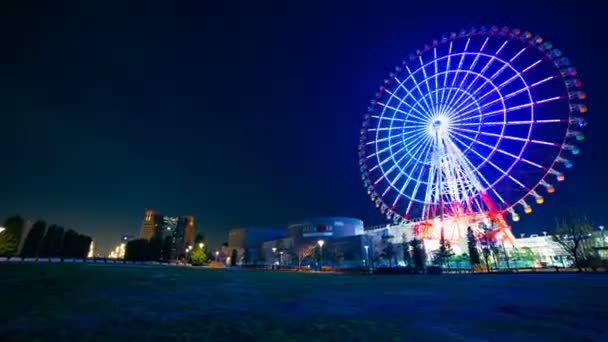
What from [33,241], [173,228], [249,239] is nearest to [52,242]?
[33,241]

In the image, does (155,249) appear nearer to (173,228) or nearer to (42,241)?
(42,241)

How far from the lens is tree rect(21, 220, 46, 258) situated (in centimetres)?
5453

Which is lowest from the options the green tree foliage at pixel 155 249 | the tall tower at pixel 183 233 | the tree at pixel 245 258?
the tree at pixel 245 258

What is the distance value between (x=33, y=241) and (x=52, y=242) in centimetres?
414

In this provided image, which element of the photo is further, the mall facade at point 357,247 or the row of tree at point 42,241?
the mall facade at point 357,247

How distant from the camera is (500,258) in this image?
5388 centimetres

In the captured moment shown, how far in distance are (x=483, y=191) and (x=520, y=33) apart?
844 inches

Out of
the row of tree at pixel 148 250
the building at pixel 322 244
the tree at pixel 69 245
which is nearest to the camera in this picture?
the tree at pixel 69 245

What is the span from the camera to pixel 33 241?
182 feet

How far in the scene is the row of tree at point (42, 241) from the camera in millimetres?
51062

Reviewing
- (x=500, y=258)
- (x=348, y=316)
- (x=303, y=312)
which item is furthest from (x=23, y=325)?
(x=500, y=258)

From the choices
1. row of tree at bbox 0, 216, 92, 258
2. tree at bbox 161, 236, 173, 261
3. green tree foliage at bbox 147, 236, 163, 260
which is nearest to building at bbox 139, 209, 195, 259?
tree at bbox 161, 236, 173, 261

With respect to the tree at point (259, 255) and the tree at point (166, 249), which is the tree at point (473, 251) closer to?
the tree at point (166, 249)

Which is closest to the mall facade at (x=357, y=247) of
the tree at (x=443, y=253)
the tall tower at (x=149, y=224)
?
the tree at (x=443, y=253)
